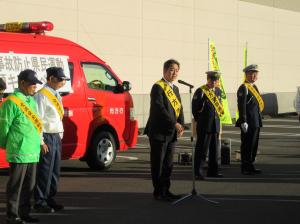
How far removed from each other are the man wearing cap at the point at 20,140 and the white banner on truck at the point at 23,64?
304 centimetres

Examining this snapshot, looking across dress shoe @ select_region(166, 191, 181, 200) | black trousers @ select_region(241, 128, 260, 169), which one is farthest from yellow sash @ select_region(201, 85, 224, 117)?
dress shoe @ select_region(166, 191, 181, 200)

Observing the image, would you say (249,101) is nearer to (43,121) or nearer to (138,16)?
(43,121)

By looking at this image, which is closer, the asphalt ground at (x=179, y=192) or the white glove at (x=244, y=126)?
the asphalt ground at (x=179, y=192)

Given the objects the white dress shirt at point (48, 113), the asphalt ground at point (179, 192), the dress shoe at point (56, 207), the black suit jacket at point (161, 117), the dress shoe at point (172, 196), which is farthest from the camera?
the dress shoe at point (172, 196)

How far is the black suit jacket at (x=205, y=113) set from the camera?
36.8 feet

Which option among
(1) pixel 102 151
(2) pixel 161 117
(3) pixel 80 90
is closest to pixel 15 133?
(2) pixel 161 117

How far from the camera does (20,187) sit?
24.8ft

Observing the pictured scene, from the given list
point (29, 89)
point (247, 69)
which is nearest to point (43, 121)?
point (29, 89)

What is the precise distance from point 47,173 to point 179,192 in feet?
7.93

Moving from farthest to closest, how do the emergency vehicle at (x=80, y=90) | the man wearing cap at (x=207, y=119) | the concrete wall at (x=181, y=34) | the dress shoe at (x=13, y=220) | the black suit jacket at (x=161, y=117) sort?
1. the concrete wall at (x=181, y=34)
2. the man wearing cap at (x=207, y=119)
3. the emergency vehicle at (x=80, y=90)
4. the black suit jacket at (x=161, y=117)
5. the dress shoe at (x=13, y=220)

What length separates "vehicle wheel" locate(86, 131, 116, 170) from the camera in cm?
1212

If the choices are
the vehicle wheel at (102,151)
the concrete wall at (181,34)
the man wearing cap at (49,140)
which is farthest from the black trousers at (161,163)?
the concrete wall at (181,34)

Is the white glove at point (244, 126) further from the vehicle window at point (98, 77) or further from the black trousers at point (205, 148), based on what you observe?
the vehicle window at point (98, 77)

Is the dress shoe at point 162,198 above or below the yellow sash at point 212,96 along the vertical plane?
below
